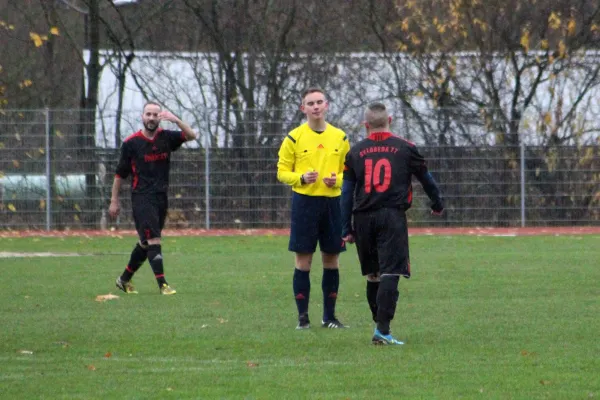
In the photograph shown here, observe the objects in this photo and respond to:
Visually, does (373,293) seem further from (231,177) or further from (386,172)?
(231,177)

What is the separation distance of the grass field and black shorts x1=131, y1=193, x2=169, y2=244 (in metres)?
0.63

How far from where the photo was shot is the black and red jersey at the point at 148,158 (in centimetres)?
1277

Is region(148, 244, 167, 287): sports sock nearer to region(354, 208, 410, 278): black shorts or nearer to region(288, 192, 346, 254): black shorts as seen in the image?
region(288, 192, 346, 254): black shorts

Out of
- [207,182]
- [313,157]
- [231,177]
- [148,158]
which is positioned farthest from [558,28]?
[313,157]

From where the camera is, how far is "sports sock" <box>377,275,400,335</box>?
28.1 ft

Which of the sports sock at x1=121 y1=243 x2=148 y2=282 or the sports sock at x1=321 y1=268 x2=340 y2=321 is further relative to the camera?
the sports sock at x1=121 y1=243 x2=148 y2=282

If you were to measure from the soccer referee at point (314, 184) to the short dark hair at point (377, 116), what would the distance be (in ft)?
3.17

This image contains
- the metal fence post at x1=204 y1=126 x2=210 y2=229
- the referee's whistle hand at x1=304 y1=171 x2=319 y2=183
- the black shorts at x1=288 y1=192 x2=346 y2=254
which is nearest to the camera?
the referee's whistle hand at x1=304 y1=171 x2=319 y2=183

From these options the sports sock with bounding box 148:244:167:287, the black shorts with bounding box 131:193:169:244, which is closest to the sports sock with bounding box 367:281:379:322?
the sports sock with bounding box 148:244:167:287

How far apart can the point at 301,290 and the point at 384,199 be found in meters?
1.50

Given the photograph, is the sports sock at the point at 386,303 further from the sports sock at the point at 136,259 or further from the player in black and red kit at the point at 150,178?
the sports sock at the point at 136,259

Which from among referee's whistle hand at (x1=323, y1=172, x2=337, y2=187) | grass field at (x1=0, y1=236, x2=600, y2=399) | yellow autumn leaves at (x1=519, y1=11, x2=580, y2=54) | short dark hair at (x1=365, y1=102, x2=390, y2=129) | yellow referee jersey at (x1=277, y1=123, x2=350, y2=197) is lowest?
grass field at (x1=0, y1=236, x2=600, y2=399)

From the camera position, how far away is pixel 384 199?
8.66 metres

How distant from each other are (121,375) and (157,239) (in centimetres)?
555
